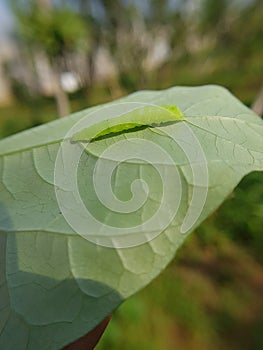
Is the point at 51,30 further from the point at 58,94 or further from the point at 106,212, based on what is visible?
the point at 106,212

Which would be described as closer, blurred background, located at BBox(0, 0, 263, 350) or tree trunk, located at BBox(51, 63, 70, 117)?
blurred background, located at BBox(0, 0, 263, 350)

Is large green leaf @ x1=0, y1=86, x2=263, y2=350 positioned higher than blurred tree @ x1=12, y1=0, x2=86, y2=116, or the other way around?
large green leaf @ x1=0, y1=86, x2=263, y2=350

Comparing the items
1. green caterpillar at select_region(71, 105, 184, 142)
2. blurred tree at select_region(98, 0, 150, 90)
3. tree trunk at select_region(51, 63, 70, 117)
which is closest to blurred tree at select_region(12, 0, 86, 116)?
tree trunk at select_region(51, 63, 70, 117)

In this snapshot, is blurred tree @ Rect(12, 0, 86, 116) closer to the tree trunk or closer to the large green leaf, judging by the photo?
the tree trunk

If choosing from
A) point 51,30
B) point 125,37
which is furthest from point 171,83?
point 51,30

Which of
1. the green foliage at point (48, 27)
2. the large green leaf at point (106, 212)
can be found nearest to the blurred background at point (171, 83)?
the green foliage at point (48, 27)

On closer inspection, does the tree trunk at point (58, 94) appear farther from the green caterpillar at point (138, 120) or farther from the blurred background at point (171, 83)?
the green caterpillar at point (138, 120)

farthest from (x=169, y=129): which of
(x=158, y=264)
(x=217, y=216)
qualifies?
(x=217, y=216)
